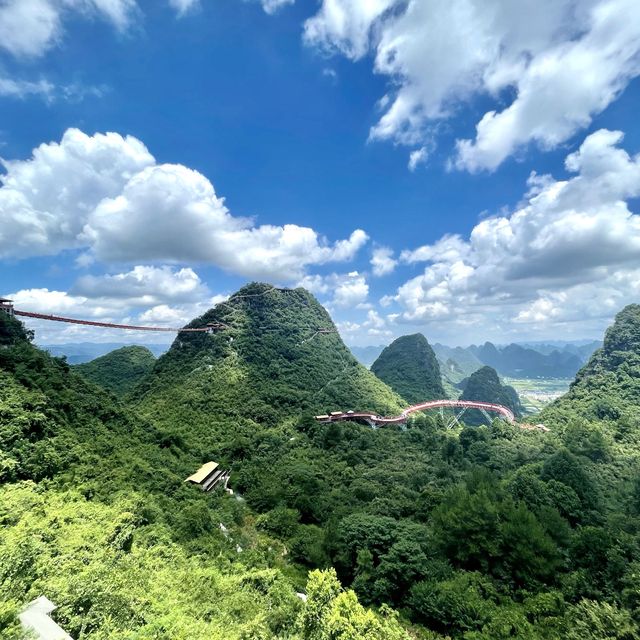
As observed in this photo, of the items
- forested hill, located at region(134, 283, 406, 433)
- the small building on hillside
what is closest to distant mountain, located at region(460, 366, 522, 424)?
forested hill, located at region(134, 283, 406, 433)

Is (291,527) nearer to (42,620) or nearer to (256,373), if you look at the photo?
(42,620)

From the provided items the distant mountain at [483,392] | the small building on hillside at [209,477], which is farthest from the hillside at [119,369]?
the distant mountain at [483,392]

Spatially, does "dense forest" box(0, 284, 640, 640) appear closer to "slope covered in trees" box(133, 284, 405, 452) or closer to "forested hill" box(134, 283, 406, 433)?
"slope covered in trees" box(133, 284, 405, 452)

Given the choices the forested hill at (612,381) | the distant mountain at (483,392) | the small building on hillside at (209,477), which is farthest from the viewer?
the distant mountain at (483,392)

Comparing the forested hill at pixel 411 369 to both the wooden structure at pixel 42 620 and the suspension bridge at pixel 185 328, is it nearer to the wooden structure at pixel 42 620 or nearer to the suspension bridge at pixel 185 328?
the suspension bridge at pixel 185 328

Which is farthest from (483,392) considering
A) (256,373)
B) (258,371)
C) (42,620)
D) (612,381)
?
(42,620)

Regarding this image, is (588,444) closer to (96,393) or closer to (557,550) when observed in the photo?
(557,550)

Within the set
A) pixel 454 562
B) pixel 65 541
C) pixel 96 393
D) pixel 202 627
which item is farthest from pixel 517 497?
pixel 96 393
